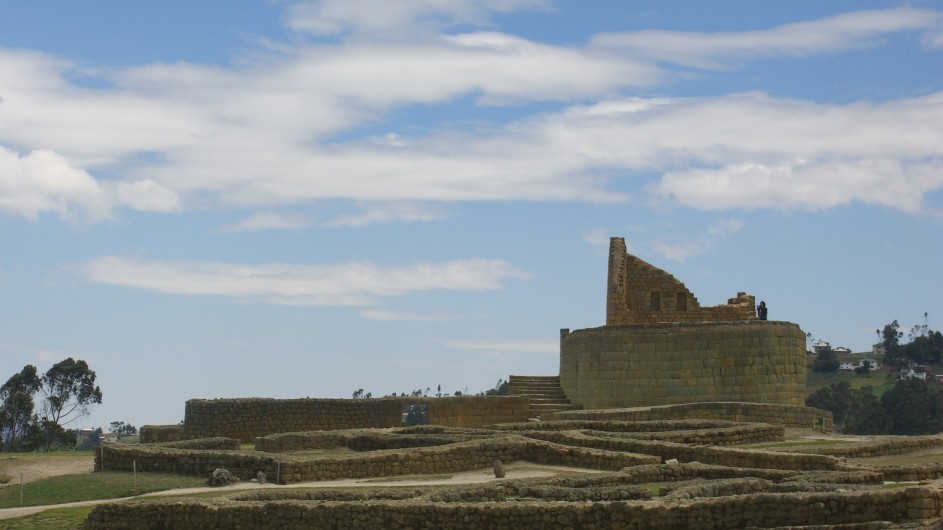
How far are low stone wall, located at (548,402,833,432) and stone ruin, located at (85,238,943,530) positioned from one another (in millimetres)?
48

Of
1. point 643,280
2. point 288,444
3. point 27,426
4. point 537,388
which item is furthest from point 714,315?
point 27,426

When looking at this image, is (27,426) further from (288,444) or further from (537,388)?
(288,444)

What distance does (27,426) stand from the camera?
185 ft

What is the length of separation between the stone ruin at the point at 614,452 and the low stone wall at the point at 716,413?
0.16 feet

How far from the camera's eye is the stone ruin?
69.5 feet

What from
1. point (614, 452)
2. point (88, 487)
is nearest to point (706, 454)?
point (614, 452)

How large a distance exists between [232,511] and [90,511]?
3.21 metres

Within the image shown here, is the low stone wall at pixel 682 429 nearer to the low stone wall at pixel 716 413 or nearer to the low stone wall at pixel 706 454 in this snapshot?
the low stone wall at pixel 706 454

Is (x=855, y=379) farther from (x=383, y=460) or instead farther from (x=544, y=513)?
(x=544, y=513)

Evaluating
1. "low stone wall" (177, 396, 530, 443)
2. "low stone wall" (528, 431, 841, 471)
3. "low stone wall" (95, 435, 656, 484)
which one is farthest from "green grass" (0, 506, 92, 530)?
"low stone wall" (177, 396, 530, 443)

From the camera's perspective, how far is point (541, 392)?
4591 centimetres

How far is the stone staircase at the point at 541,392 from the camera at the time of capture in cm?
4391

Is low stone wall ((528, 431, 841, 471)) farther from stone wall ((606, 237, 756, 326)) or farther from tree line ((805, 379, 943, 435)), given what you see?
tree line ((805, 379, 943, 435))

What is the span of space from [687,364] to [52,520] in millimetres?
20734
